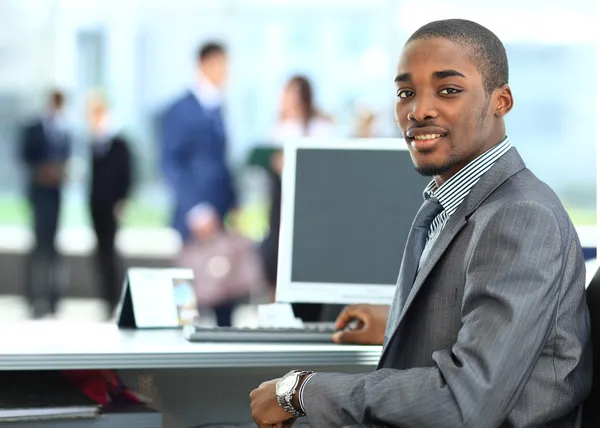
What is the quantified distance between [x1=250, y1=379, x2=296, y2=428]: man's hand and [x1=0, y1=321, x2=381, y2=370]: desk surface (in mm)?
355

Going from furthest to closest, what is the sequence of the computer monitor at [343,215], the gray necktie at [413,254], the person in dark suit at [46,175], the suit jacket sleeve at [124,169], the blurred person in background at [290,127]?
the person in dark suit at [46,175] < the suit jacket sleeve at [124,169] < the blurred person in background at [290,127] < the computer monitor at [343,215] < the gray necktie at [413,254]

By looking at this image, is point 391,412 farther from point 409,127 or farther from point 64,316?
point 64,316

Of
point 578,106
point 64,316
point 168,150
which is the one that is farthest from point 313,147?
point 578,106

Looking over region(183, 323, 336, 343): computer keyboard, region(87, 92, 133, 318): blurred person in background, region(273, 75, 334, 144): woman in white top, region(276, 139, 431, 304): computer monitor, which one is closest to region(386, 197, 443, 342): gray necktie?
region(183, 323, 336, 343): computer keyboard

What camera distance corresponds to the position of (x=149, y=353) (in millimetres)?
2146

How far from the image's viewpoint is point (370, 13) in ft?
31.6

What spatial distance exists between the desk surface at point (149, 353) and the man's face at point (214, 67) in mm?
4149

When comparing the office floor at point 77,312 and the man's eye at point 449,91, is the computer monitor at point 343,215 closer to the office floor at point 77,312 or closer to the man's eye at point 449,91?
the man's eye at point 449,91

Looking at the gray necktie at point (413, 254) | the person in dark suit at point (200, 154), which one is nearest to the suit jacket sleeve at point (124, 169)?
the person in dark suit at point (200, 154)

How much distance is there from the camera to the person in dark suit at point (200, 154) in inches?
243

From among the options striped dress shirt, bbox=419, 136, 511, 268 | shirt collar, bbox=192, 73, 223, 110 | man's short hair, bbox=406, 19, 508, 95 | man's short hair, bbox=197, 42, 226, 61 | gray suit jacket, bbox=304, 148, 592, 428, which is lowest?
gray suit jacket, bbox=304, 148, 592, 428

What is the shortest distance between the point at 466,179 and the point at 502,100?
154mm

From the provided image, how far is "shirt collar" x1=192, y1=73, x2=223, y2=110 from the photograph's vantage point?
6.24 metres

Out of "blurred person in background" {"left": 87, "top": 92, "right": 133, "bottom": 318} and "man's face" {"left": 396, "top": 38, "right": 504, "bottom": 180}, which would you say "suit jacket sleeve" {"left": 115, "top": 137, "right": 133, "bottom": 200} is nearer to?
"blurred person in background" {"left": 87, "top": 92, "right": 133, "bottom": 318}
